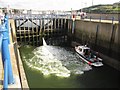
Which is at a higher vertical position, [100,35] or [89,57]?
[100,35]

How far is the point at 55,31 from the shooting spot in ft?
97.5

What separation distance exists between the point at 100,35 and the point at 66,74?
7143 mm

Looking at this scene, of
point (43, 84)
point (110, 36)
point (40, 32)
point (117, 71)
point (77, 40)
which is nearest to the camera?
point (43, 84)

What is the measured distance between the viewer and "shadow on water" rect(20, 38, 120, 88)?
13527mm

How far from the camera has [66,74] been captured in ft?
50.4

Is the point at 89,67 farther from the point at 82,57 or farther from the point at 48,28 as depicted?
the point at 48,28

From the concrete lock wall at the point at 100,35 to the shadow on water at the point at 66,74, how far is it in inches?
78.5

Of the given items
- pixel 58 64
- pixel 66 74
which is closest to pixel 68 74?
pixel 66 74

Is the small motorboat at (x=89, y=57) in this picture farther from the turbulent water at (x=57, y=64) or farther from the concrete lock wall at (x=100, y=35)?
the concrete lock wall at (x=100, y=35)

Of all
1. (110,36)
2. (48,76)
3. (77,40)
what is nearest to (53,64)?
(48,76)

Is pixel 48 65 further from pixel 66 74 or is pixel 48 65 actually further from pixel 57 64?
pixel 66 74

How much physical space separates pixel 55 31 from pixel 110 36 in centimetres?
1245

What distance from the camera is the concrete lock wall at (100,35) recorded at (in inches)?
695

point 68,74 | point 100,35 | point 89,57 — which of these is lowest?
point 68,74
